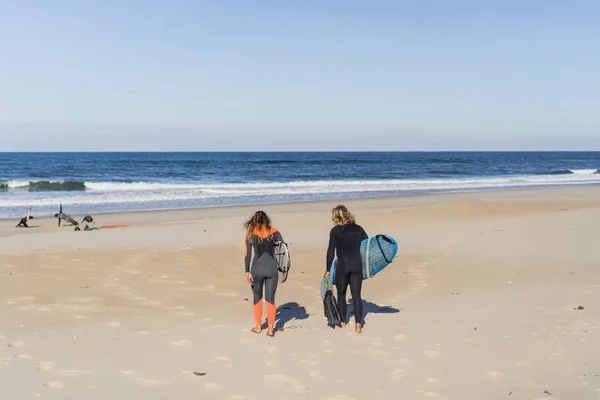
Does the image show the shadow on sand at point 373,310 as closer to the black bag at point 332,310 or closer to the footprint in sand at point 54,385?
the black bag at point 332,310

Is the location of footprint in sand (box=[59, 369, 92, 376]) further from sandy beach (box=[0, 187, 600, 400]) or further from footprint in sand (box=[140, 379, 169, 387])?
footprint in sand (box=[140, 379, 169, 387])

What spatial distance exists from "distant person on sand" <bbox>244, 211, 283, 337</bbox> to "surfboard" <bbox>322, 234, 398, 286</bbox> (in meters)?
0.91

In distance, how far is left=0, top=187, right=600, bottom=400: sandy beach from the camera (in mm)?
5180

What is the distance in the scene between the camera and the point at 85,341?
6.35m

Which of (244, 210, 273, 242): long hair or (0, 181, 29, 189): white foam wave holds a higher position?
(244, 210, 273, 242): long hair

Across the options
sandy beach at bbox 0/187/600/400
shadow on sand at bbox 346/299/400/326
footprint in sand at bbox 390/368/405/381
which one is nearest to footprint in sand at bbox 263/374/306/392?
sandy beach at bbox 0/187/600/400

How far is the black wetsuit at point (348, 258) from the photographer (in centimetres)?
709

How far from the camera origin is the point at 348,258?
7121 mm

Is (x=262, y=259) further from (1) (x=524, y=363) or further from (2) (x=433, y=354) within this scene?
(1) (x=524, y=363)

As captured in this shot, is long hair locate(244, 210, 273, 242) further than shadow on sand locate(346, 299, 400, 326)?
No

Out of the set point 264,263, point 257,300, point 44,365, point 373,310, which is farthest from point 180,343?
point 373,310

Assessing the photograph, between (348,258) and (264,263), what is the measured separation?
1025mm

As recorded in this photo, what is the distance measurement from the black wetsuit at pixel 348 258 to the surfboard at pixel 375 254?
0.29 m

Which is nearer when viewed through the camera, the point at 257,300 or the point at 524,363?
the point at 524,363
